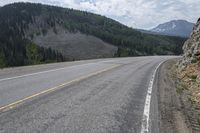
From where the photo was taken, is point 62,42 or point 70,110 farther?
point 62,42

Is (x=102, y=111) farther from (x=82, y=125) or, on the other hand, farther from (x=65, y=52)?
(x=65, y=52)

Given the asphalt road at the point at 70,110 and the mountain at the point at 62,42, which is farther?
the mountain at the point at 62,42

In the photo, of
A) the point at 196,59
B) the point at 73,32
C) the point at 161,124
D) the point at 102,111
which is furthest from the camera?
the point at 73,32

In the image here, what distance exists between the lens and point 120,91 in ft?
46.6

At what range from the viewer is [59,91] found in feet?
43.0

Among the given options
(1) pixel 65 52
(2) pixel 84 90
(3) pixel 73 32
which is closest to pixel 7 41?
(1) pixel 65 52

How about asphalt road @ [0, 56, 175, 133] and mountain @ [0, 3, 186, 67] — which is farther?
mountain @ [0, 3, 186, 67]

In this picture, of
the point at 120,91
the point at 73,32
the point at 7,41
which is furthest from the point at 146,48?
the point at 120,91

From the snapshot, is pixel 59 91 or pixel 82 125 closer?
pixel 82 125

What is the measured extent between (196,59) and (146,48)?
148 meters

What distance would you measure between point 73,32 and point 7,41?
5513 cm

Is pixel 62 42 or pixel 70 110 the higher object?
pixel 62 42

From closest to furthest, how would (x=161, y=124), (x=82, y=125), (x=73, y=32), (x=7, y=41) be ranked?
1. (x=82, y=125)
2. (x=161, y=124)
3. (x=7, y=41)
4. (x=73, y=32)

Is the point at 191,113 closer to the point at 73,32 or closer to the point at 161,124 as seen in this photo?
the point at 161,124
